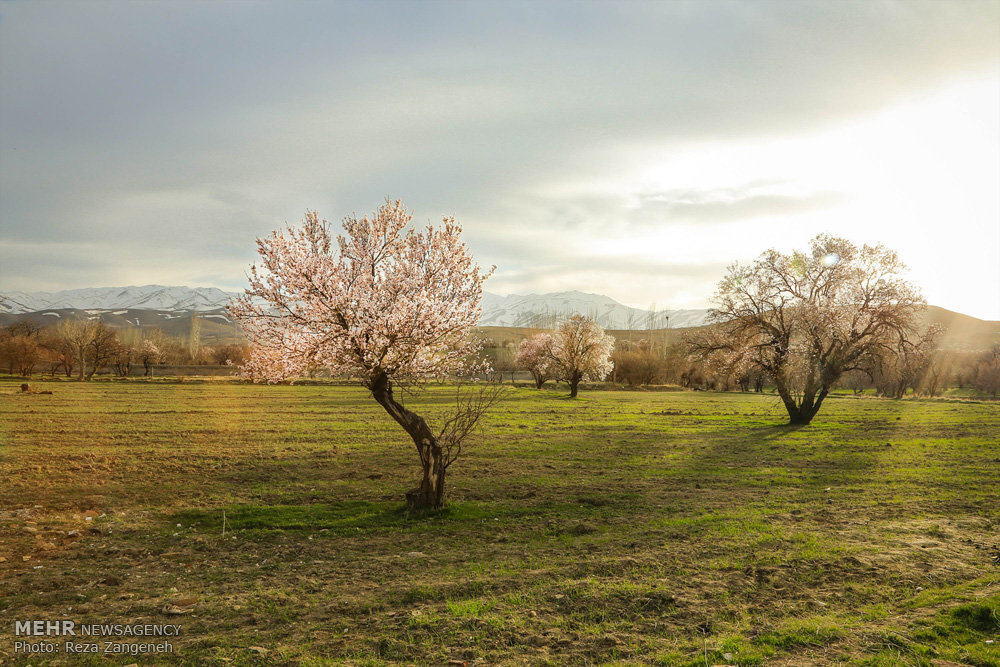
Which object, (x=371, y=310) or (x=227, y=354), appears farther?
(x=227, y=354)

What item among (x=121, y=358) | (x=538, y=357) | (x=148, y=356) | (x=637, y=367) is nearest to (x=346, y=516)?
(x=538, y=357)

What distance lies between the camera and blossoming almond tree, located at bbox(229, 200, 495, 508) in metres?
14.0

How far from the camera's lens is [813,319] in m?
34.2

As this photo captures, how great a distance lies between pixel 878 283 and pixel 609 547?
32440 mm

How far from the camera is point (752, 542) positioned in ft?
38.2

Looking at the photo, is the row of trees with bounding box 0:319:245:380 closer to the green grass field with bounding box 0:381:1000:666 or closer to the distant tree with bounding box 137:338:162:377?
the distant tree with bounding box 137:338:162:377

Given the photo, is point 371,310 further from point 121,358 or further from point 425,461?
point 121,358

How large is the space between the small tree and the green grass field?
43345 millimetres

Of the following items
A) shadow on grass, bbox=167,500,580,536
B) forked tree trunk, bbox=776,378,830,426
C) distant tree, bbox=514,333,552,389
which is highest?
distant tree, bbox=514,333,552,389

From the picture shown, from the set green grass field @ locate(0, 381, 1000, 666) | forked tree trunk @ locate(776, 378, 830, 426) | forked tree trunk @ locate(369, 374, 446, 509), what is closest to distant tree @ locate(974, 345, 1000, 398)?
forked tree trunk @ locate(776, 378, 830, 426)

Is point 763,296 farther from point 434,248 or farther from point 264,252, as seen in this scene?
point 264,252

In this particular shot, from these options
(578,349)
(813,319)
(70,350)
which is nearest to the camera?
(813,319)

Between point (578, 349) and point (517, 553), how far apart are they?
58309mm

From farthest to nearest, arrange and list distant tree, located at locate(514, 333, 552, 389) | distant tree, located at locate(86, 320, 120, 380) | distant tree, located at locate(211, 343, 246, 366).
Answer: distant tree, located at locate(211, 343, 246, 366), distant tree, located at locate(86, 320, 120, 380), distant tree, located at locate(514, 333, 552, 389)
